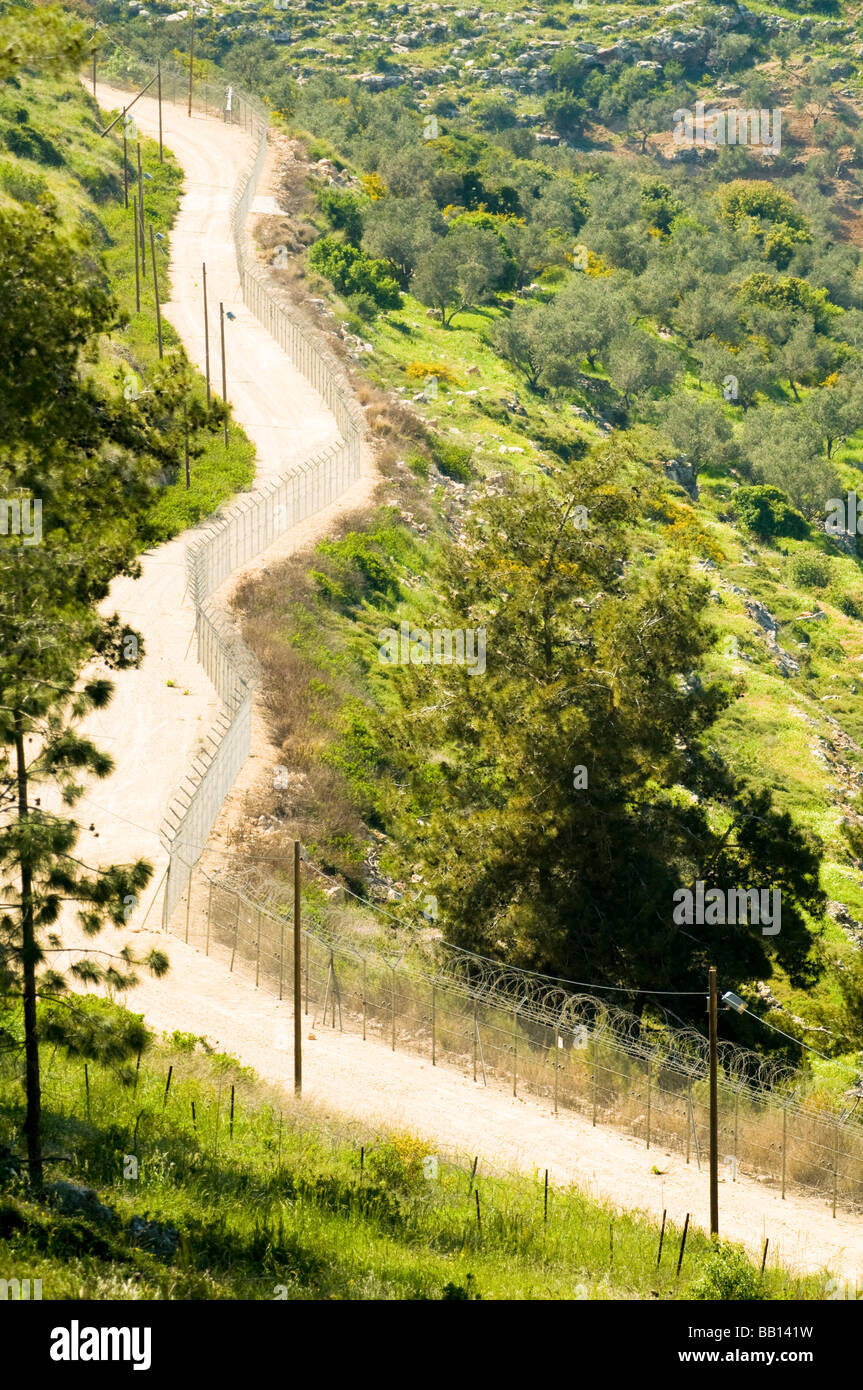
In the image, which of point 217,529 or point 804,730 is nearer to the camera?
point 217,529

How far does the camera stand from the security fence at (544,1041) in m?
26.3

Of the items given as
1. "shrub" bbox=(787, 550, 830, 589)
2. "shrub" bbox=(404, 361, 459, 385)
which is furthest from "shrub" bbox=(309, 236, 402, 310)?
"shrub" bbox=(787, 550, 830, 589)

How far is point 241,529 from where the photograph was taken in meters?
50.7

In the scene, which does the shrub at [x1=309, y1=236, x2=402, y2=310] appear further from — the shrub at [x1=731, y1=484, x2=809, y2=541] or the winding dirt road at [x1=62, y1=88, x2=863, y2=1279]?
the winding dirt road at [x1=62, y1=88, x2=863, y2=1279]

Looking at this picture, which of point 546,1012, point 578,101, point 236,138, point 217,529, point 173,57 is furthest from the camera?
point 578,101

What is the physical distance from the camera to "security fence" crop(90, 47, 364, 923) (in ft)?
110

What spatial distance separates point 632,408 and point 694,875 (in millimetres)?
55792

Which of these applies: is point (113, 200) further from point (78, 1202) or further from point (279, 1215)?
point (78, 1202)

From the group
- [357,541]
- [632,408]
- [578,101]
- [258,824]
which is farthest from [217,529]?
[578,101]

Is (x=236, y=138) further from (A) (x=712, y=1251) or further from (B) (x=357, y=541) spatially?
(A) (x=712, y=1251)

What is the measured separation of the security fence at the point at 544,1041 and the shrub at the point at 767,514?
47.9 metres

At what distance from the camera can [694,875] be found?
32750 mm

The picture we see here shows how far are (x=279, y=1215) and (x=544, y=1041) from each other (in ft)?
30.3
